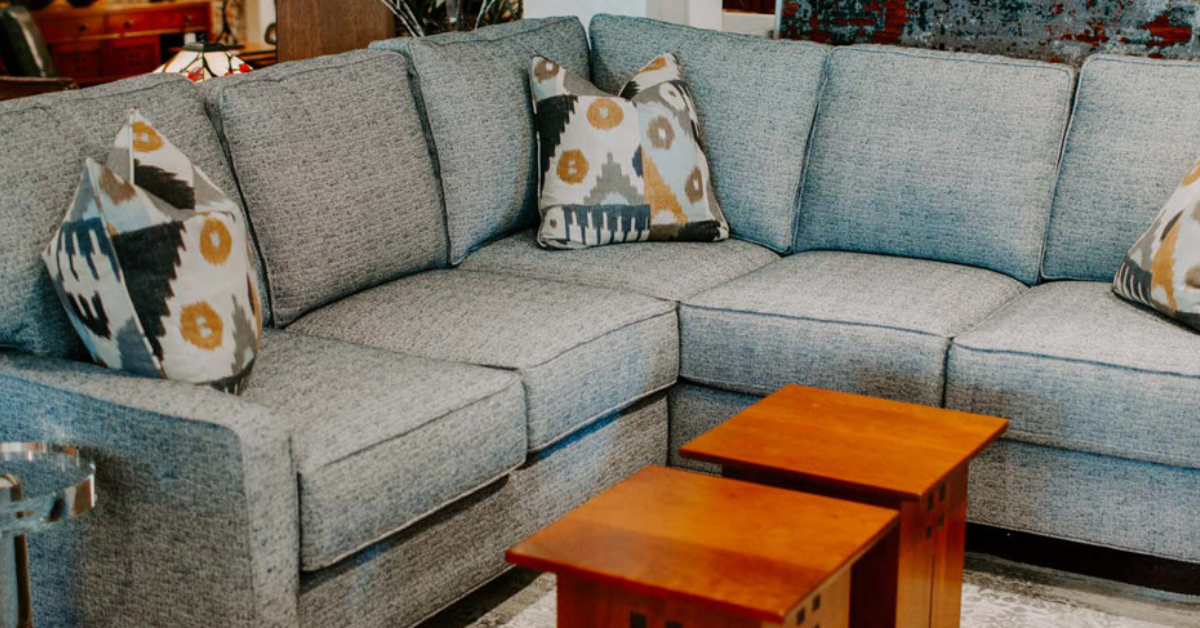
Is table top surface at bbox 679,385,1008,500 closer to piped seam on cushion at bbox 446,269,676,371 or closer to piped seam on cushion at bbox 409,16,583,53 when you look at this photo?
piped seam on cushion at bbox 446,269,676,371

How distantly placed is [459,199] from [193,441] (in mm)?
1242

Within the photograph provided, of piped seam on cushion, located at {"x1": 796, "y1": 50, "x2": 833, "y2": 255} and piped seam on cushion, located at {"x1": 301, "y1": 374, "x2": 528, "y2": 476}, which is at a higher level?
piped seam on cushion, located at {"x1": 796, "y1": 50, "x2": 833, "y2": 255}

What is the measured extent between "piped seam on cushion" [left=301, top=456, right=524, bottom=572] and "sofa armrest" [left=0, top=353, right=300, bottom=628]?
0.03 m

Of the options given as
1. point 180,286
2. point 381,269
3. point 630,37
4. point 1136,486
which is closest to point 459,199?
point 381,269

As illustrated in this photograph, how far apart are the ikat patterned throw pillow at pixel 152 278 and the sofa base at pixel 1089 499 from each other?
54.6 inches

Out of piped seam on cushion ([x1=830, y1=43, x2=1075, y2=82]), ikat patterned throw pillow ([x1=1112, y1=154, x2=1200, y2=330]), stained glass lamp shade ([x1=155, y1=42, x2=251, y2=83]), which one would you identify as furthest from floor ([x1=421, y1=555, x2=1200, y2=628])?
stained glass lamp shade ([x1=155, y1=42, x2=251, y2=83])

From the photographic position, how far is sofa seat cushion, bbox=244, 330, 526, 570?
2045 millimetres

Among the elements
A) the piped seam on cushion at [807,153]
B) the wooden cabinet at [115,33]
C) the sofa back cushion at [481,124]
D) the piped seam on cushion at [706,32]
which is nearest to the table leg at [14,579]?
the sofa back cushion at [481,124]

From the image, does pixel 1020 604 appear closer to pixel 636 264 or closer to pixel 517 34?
pixel 636 264

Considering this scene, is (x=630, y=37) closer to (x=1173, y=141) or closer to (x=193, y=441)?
(x=1173, y=141)

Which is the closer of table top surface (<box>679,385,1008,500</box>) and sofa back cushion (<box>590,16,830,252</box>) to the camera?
table top surface (<box>679,385,1008,500</box>)

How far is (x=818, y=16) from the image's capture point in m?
3.82

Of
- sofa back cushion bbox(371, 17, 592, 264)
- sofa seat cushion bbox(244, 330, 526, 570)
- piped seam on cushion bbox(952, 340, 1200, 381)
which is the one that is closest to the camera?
sofa seat cushion bbox(244, 330, 526, 570)

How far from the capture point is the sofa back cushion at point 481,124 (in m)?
3.04
